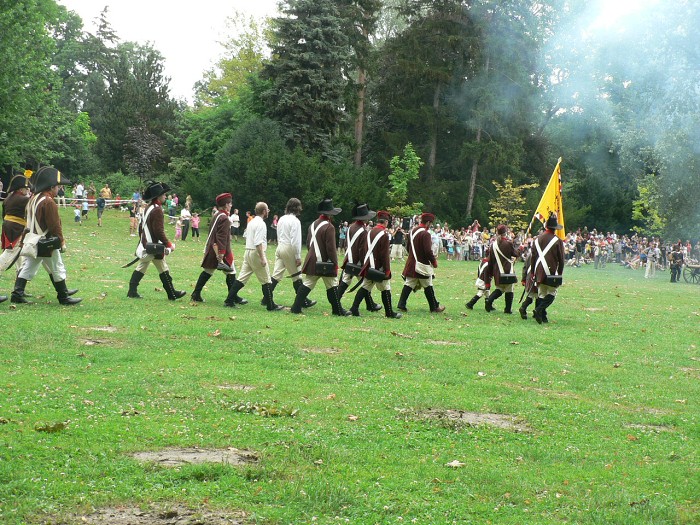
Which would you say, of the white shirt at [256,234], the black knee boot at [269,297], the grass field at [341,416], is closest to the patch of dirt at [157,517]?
the grass field at [341,416]

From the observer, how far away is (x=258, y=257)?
16.0 metres

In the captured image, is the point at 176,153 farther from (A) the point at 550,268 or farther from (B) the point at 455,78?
(A) the point at 550,268

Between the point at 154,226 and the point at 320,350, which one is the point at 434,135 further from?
the point at 320,350

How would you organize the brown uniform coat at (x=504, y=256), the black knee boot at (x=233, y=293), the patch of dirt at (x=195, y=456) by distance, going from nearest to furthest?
1. the patch of dirt at (x=195, y=456)
2. the black knee boot at (x=233, y=293)
3. the brown uniform coat at (x=504, y=256)

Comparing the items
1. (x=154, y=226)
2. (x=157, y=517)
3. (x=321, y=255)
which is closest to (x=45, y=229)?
(x=154, y=226)

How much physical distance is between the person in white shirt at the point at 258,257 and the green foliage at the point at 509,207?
41.3 m

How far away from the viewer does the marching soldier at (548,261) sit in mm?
17328

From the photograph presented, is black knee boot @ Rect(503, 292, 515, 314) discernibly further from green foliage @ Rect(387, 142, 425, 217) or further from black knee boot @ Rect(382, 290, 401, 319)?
green foliage @ Rect(387, 142, 425, 217)

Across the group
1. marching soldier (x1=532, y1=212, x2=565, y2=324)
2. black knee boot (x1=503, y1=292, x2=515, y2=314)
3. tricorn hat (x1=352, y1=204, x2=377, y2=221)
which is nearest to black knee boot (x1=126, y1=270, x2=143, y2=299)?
tricorn hat (x1=352, y1=204, x2=377, y2=221)

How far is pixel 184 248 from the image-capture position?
35406 millimetres

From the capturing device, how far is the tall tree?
4825 centimetres

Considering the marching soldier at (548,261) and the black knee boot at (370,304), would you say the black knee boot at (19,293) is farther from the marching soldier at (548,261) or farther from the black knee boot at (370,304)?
the marching soldier at (548,261)

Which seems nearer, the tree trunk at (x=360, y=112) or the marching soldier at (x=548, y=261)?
the marching soldier at (x=548, y=261)

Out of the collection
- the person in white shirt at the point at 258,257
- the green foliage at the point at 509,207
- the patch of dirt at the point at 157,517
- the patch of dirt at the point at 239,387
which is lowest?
the patch of dirt at the point at 157,517
